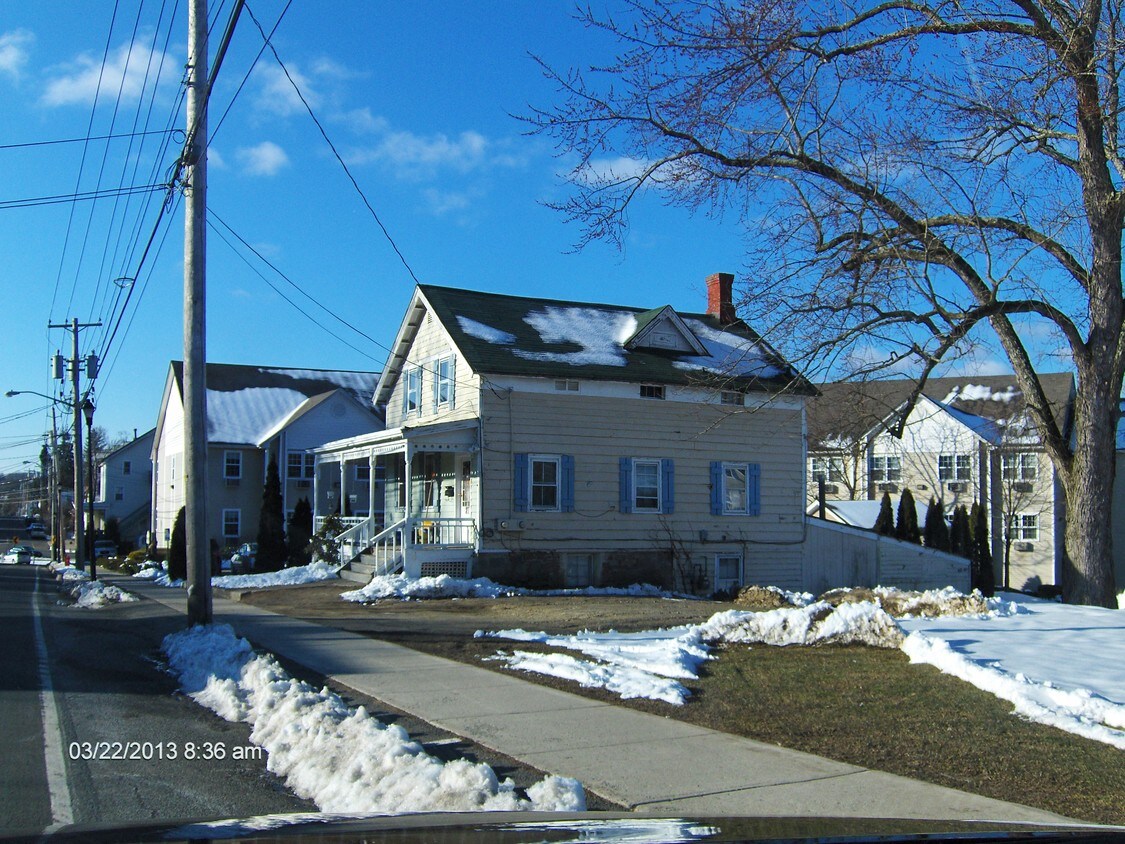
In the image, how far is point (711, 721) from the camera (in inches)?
310

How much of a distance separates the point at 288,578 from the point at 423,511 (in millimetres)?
4081

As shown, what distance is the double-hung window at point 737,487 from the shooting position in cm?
2564

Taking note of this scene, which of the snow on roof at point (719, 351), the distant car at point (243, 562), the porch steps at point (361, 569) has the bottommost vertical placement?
the distant car at point (243, 562)

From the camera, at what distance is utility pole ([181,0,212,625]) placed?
13.5 m

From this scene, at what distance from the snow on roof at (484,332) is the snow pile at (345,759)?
48.0ft

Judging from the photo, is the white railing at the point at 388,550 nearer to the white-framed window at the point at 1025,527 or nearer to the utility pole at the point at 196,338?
the utility pole at the point at 196,338

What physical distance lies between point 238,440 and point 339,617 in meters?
26.0

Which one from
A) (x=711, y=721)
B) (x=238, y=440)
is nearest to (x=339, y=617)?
(x=711, y=721)

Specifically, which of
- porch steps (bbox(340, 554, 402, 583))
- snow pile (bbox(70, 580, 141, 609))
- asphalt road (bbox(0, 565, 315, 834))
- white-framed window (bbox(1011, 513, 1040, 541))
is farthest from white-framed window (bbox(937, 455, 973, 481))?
asphalt road (bbox(0, 565, 315, 834))

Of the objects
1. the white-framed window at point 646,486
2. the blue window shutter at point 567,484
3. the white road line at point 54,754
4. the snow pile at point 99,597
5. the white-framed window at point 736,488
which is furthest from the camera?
the white-framed window at point 736,488

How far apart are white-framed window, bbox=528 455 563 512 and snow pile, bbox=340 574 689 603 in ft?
7.07

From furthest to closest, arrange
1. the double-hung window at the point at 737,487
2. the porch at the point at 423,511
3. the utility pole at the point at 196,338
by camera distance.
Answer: the double-hung window at the point at 737,487 → the porch at the point at 423,511 → the utility pole at the point at 196,338

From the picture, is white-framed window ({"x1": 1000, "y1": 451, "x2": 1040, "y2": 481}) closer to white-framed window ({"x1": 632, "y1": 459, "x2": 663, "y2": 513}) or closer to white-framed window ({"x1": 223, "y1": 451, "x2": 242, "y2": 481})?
white-framed window ({"x1": 632, "y1": 459, "x2": 663, "y2": 513})

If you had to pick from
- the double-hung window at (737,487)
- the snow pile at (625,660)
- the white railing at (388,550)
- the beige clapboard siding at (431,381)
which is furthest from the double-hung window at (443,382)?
the snow pile at (625,660)
